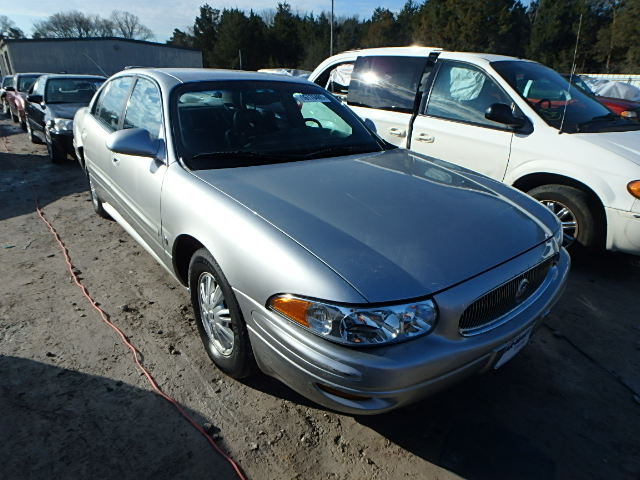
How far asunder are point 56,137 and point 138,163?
5.67m

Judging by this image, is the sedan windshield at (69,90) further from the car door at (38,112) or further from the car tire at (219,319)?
the car tire at (219,319)

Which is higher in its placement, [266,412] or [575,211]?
[575,211]

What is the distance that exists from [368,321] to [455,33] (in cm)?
4655

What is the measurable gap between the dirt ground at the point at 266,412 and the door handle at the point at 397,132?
2.35 meters

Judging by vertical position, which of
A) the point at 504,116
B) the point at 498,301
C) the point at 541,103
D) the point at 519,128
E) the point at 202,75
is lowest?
the point at 498,301

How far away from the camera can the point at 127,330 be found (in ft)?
9.43

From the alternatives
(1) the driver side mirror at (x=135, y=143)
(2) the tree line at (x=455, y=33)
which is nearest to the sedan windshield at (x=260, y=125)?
(1) the driver side mirror at (x=135, y=143)

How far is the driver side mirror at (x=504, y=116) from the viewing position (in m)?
3.79

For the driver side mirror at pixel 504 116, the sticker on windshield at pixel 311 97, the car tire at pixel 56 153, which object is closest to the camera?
the sticker on windshield at pixel 311 97

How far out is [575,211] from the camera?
11.9 feet

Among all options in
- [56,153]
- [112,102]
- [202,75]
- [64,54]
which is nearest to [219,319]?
[202,75]

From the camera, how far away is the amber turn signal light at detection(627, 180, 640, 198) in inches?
127

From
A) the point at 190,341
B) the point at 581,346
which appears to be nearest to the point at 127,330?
the point at 190,341

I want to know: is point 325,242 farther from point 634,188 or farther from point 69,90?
point 69,90
